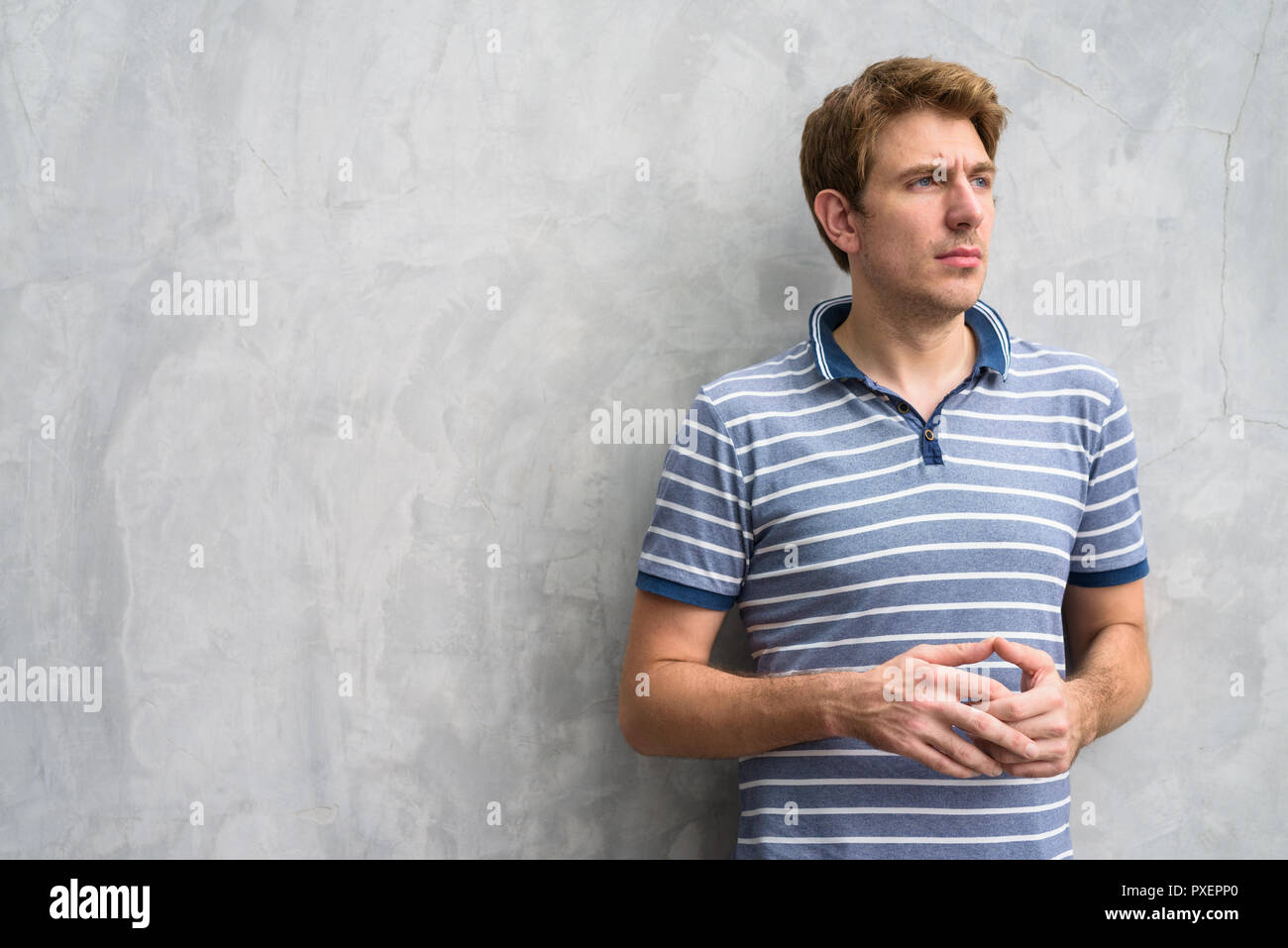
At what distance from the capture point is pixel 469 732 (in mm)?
1463

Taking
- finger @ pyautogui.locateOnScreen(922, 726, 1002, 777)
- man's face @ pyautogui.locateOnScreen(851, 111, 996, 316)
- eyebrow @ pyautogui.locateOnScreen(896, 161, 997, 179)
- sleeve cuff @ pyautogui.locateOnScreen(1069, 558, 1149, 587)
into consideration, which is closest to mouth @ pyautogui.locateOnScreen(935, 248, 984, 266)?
man's face @ pyautogui.locateOnScreen(851, 111, 996, 316)

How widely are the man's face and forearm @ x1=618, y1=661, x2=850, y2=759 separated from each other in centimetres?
50

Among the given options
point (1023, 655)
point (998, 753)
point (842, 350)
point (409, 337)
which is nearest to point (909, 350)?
point (842, 350)

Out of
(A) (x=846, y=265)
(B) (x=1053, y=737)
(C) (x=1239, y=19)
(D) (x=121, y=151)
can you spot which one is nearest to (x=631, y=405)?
(A) (x=846, y=265)

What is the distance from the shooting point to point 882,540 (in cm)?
117

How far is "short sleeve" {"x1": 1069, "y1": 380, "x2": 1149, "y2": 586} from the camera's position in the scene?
128 centimetres

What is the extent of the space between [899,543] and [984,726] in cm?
23

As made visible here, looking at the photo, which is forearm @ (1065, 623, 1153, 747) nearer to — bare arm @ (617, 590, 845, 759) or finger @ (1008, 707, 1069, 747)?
finger @ (1008, 707, 1069, 747)

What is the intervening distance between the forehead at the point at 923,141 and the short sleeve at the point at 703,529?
0.40 meters

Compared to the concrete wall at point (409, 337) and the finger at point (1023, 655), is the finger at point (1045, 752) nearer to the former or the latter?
the finger at point (1023, 655)

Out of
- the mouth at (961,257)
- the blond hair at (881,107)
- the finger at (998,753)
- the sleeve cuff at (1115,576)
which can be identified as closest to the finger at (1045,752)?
the finger at (998,753)

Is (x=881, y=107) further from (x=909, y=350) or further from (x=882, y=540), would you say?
(x=882, y=540)

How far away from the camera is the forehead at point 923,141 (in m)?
1.23

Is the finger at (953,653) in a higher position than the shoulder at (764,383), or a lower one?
lower
